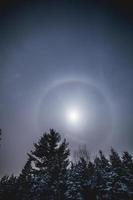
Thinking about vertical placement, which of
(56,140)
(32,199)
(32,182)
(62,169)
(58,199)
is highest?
(56,140)

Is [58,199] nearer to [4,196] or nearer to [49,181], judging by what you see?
[49,181]

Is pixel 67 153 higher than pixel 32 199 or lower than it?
higher

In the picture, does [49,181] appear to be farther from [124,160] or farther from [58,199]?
[124,160]

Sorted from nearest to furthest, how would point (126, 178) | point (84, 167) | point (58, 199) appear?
point (58, 199)
point (84, 167)
point (126, 178)

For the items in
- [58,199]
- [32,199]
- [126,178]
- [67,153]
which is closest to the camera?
[58,199]

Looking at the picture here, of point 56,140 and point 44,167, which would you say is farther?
point 56,140

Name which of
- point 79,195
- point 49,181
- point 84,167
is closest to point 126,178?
point 84,167

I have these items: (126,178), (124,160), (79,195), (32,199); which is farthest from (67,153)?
(124,160)
